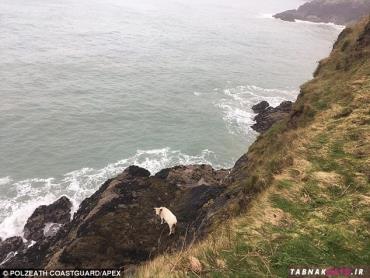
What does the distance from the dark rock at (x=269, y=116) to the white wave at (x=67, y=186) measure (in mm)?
10092

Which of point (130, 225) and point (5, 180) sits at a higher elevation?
point (130, 225)

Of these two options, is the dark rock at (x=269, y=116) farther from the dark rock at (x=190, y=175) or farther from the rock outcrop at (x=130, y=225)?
the rock outcrop at (x=130, y=225)

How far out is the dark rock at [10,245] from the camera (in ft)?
109

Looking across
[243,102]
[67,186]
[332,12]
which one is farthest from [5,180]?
[332,12]

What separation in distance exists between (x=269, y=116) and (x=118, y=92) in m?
26.5

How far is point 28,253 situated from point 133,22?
100492 mm

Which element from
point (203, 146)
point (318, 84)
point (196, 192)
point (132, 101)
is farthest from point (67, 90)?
point (318, 84)

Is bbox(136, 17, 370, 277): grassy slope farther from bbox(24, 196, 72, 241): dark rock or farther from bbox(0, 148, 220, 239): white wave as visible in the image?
bbox(0, 148, 220, 239): white wave

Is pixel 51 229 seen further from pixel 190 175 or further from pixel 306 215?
pixel 306 215

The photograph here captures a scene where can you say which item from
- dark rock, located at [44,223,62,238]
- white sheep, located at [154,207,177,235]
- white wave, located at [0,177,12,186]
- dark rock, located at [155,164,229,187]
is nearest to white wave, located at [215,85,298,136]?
dark rock, located at [155,164,229,187]

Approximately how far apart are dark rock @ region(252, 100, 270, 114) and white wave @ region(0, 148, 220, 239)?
16.3 meters

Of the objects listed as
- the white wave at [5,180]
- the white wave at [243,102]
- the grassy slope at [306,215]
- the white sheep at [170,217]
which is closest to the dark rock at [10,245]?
the white wave at [5,180]

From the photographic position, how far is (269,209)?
11961 millimetres

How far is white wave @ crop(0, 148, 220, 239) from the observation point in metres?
37.8
